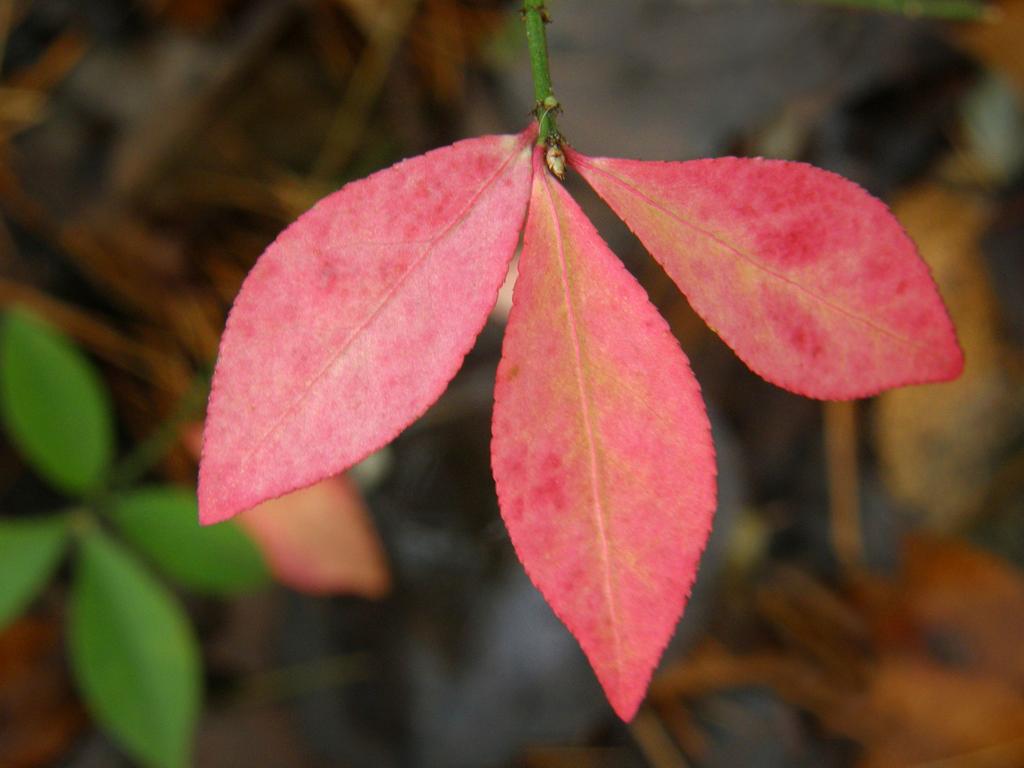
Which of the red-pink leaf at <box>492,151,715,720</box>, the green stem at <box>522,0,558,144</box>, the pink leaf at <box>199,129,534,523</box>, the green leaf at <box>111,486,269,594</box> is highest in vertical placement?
the green stem at <box>522,0,558,144</box>

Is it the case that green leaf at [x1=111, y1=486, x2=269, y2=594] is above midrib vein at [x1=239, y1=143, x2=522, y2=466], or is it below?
below

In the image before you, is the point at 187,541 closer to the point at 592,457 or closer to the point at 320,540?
A: the point at 320,540

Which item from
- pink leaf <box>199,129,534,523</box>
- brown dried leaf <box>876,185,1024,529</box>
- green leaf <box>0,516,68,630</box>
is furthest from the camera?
brown dried leaf <box>876,185,1024,529</box>

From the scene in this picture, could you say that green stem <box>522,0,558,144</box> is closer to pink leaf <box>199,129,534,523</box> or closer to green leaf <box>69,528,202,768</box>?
pink leaf <box>199,129,534,523</box>

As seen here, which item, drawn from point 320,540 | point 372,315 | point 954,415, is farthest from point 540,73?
point 954,415

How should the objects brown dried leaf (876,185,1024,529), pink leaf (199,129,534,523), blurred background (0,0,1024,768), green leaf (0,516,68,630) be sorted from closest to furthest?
1. pink leaf (199,129,534,523)
2. green leaf (0,516,68,630)
3. blurred background (0,0,1024,768)
4. brown dried leaf (876,185,1024,529)

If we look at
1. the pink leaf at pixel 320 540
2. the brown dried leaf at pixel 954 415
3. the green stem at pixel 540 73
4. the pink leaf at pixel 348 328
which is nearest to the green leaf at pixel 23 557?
the pink leaf at pixel 320 540

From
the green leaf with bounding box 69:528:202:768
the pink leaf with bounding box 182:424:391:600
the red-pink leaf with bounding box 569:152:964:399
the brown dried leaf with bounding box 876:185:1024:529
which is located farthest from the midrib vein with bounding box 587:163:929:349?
the brown dried leaf with bounding box 876:185:1024:529
